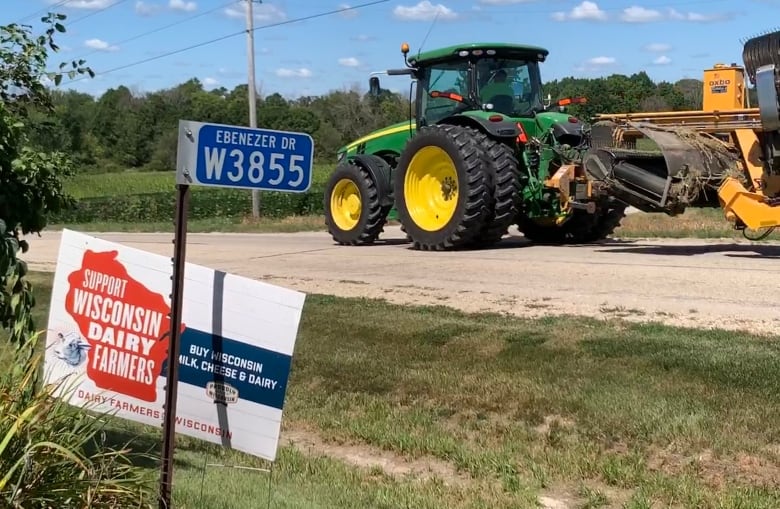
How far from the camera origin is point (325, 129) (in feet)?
211

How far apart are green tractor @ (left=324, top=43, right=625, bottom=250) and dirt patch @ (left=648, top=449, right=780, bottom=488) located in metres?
7.94

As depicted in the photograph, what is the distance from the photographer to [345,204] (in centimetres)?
1673

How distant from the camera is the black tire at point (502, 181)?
13.0 m

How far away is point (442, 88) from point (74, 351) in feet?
37.2

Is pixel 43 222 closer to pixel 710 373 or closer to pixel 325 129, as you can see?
pixel 710 373

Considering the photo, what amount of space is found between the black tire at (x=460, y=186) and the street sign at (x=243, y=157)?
9517 millimetres

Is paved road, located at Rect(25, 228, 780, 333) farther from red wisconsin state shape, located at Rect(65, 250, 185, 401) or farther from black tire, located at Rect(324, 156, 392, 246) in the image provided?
red wisconsin state shape, located at Rect(65, 250, 185, 401)

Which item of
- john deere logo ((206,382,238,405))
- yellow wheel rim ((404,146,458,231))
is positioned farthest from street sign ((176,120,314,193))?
yellow wheel rim ((404,146,458,231))

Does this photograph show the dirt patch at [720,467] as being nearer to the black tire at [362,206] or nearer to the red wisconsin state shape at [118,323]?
the red wisconsin state shape at [118,323]

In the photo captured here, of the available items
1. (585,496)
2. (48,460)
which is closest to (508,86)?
(585,496)

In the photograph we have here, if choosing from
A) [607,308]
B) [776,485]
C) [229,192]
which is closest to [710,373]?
[776,485]

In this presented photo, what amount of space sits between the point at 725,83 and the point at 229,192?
29914mm

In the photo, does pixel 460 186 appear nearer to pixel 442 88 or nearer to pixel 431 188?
pixel 431 188

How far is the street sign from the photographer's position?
3.49 m
